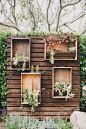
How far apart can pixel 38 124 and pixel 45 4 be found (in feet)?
15.7

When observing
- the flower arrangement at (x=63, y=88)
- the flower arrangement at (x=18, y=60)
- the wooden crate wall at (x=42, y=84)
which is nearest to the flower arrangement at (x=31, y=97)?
the wooden crate wall at (x=42, y=84)

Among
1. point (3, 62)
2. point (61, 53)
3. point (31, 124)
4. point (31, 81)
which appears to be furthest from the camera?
point (3, 62)

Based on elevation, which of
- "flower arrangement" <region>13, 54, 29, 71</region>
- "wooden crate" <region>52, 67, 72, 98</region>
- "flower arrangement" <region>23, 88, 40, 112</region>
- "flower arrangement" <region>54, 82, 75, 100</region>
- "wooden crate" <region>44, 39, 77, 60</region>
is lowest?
"flower arrangement" <region>23, 88, 40, 112</region>

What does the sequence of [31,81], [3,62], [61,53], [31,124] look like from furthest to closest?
1. [3,62]
2. [31,81]
3. [61,53]
4. [31,124]

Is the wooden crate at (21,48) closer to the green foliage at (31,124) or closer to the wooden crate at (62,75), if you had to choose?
the wooden crate at (62,75)

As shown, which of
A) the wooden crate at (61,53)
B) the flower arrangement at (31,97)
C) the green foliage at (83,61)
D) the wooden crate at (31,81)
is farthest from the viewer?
the green foliage at (83,61)

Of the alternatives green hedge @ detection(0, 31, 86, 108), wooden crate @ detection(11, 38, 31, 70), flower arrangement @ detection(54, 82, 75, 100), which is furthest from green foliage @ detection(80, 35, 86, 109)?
wooden crate @ detection(11, 38, 31, 70)

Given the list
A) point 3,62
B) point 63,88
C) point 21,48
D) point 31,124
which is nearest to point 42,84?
point 63,88

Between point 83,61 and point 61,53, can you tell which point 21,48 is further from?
point 83,61

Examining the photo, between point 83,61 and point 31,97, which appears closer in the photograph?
point 31,97

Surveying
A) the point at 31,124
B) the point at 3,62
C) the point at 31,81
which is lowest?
the point at 31,124

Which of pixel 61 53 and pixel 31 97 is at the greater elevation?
pixel 61 53

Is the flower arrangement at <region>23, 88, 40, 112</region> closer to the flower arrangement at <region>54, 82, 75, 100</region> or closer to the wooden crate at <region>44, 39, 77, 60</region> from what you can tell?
the flower arrangement at <region>54, 82, 75, 100</region>

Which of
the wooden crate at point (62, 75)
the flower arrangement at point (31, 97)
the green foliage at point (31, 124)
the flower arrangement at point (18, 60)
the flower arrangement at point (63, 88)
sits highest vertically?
the flower arrangement at point (18, 60)
